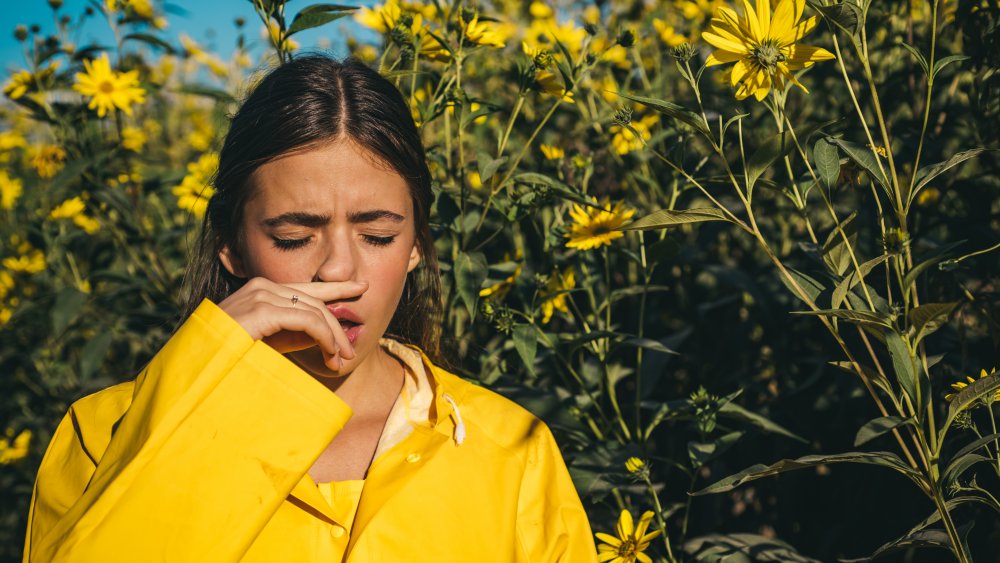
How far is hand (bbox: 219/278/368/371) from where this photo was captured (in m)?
0.93

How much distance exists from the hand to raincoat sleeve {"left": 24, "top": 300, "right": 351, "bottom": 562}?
0.9 inches

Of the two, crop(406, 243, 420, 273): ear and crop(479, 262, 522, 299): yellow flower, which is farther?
crop(479, 262, 522, 299): yellow flower

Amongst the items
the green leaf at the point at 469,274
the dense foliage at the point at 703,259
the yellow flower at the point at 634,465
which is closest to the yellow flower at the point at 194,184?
the dense foliage at the point at 703,259

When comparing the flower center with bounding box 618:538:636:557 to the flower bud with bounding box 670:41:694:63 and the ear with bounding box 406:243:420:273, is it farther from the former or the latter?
the flower bud with bounding box 670:41:694:63

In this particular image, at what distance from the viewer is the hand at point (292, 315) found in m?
0.93

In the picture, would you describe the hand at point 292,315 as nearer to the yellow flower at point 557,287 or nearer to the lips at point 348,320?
the lips at point 348,320

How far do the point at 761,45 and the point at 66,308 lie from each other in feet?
5.74

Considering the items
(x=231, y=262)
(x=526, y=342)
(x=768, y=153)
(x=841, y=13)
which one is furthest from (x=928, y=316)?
(x=231, y=262)

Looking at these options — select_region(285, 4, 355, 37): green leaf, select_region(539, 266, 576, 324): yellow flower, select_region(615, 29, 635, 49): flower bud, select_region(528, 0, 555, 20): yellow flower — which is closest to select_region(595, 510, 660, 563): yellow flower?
select_region(539, 266, 576, 324): yellow flower

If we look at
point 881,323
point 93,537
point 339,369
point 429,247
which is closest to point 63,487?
point 93,537

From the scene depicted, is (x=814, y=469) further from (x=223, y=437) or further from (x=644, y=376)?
(x=223, y=437)

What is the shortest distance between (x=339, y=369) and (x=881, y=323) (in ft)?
2.23

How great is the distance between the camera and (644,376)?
1486 millimetres

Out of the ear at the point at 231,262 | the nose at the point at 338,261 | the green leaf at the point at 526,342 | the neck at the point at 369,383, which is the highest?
the nose at the point at 338,261
